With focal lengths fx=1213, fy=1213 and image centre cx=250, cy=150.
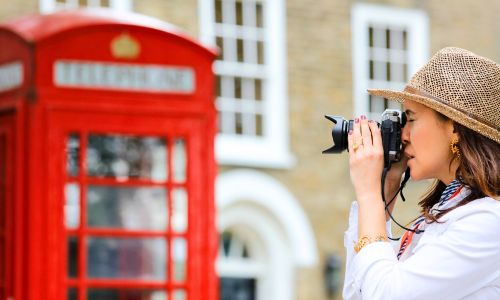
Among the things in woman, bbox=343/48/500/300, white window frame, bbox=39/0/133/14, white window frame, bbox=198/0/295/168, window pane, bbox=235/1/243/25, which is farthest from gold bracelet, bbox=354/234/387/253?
window pane, bbox=235/1/243/25

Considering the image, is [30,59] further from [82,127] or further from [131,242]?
[131,242]

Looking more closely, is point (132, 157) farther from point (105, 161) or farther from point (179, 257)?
point (179, 257)

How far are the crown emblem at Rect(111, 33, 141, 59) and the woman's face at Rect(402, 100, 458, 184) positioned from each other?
370cm

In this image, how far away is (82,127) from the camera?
5.85 meters

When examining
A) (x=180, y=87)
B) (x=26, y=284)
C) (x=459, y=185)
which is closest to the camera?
(x=459, y=185)

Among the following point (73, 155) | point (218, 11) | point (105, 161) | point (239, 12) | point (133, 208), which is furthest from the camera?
point (239, 12)

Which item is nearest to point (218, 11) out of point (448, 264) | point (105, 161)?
point (105, 161)

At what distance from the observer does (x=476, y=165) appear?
2434 millimetres

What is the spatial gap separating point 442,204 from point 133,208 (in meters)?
3.70

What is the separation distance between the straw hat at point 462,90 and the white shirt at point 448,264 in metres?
0.17

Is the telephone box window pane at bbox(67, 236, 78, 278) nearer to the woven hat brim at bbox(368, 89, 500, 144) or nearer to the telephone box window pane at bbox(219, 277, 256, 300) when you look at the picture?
the woven hat brim at bbox(368, 89, 500, 144)

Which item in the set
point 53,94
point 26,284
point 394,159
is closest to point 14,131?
point 53,94

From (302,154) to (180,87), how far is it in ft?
19.5

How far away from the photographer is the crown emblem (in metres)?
6.09
